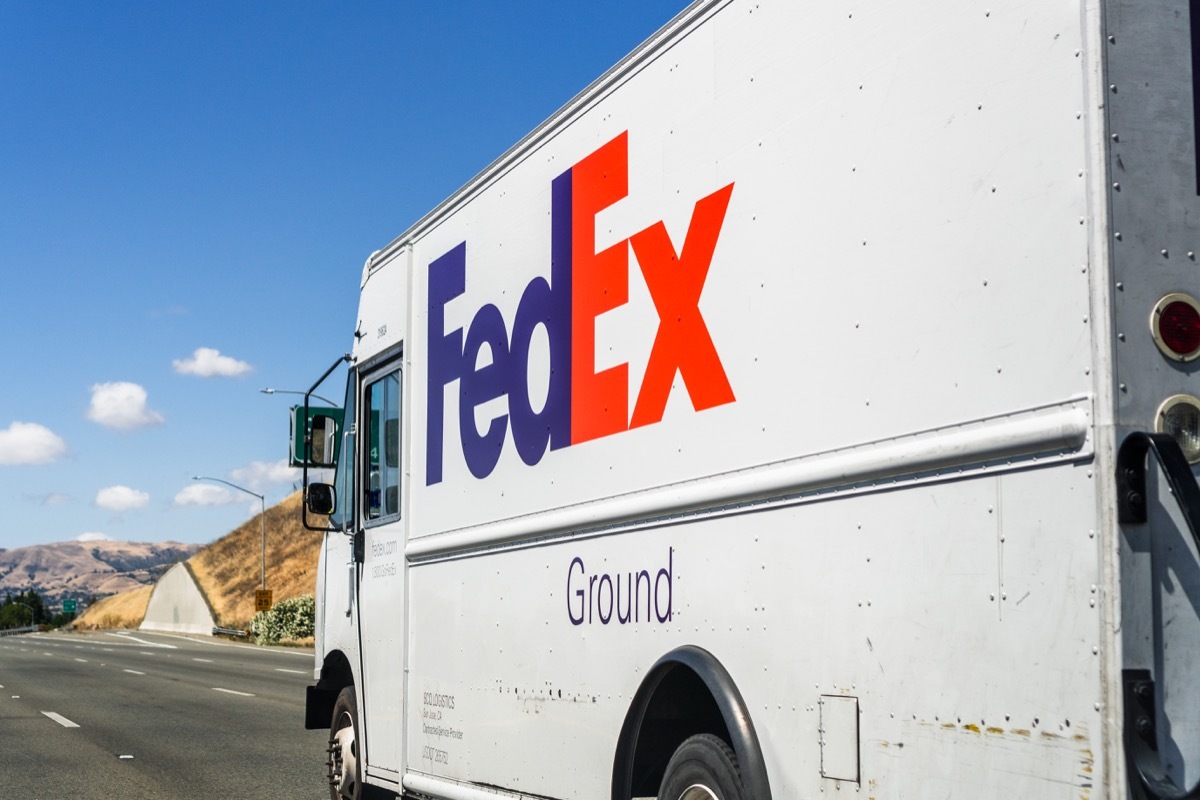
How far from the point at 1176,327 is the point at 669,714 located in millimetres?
2524

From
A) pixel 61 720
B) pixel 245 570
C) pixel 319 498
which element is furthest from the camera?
pixel 245 570

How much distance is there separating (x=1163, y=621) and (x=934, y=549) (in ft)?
2.25

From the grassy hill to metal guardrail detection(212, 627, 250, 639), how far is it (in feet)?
9.16

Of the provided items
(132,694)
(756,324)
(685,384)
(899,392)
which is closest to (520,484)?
(685,384)

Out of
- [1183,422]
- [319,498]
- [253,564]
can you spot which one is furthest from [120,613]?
[1183,422]

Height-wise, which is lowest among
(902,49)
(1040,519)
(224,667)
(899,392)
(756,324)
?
(224,667)

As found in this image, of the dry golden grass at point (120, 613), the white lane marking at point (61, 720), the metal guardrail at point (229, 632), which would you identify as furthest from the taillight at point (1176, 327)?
the dry golden grass at point (120, 613)

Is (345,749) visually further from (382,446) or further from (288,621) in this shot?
(288,621)

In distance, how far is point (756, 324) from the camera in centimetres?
462

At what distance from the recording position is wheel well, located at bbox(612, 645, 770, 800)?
15.1 ft

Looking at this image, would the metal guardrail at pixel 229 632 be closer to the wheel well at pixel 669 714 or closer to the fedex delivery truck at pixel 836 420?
the fedex delivery truck at pixel 836 420

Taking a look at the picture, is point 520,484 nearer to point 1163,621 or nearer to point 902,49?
point 902,49

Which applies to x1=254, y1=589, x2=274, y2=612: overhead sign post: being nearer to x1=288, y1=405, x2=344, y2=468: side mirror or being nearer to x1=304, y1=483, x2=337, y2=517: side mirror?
x1=288, y1=405, x2=344, y2=468: side mirror

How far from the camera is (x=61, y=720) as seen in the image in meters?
18.6
